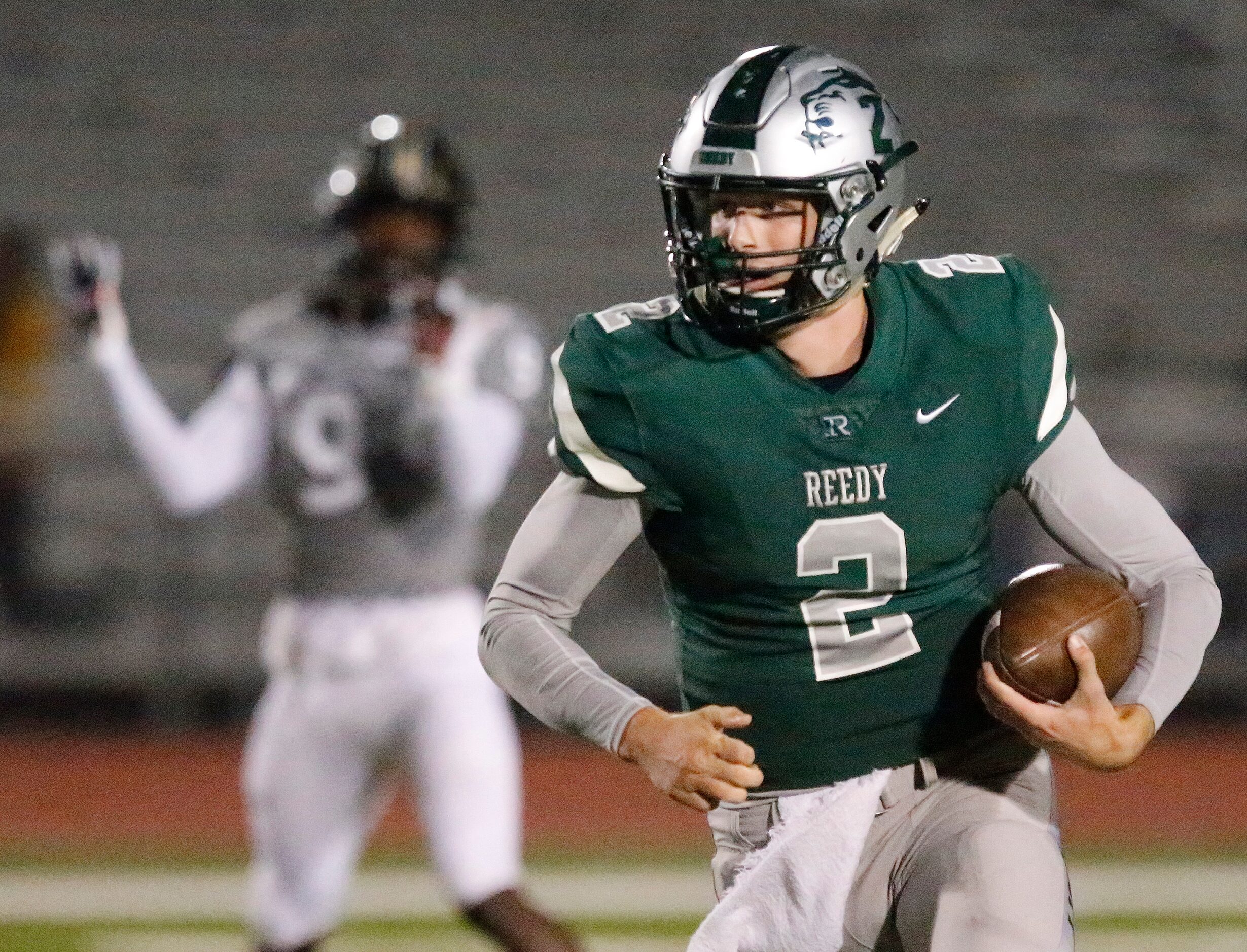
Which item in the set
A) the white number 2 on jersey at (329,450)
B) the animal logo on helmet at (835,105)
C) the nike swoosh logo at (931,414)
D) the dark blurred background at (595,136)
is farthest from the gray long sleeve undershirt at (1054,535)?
the dark blurred background at (595,136)

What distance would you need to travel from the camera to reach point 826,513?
7.75 feet

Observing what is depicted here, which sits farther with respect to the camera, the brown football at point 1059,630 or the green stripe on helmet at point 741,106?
the green stripe on helmet at point 741,106

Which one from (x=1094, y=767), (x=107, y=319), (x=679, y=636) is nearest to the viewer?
(x=1094, y=767)

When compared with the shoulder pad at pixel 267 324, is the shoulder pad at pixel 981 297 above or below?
above

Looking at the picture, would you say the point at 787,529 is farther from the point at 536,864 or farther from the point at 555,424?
the point at 536,864

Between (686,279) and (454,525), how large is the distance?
1592 millimetres

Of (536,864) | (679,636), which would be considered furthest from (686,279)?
(536,864)

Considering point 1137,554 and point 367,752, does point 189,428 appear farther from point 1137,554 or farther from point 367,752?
point 1137,554

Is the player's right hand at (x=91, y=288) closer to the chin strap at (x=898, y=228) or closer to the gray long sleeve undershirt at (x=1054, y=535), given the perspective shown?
the gray long sleeve undershirt at (x=1054, y=535)

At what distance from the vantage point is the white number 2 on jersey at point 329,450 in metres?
3.88

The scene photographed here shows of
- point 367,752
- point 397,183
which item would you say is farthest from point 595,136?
point 367,752

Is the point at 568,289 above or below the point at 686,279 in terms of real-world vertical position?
below

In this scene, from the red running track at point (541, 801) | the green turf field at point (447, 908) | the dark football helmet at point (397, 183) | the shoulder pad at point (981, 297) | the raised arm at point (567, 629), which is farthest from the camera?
the red running track at point (541, 801)

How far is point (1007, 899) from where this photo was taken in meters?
2.24
